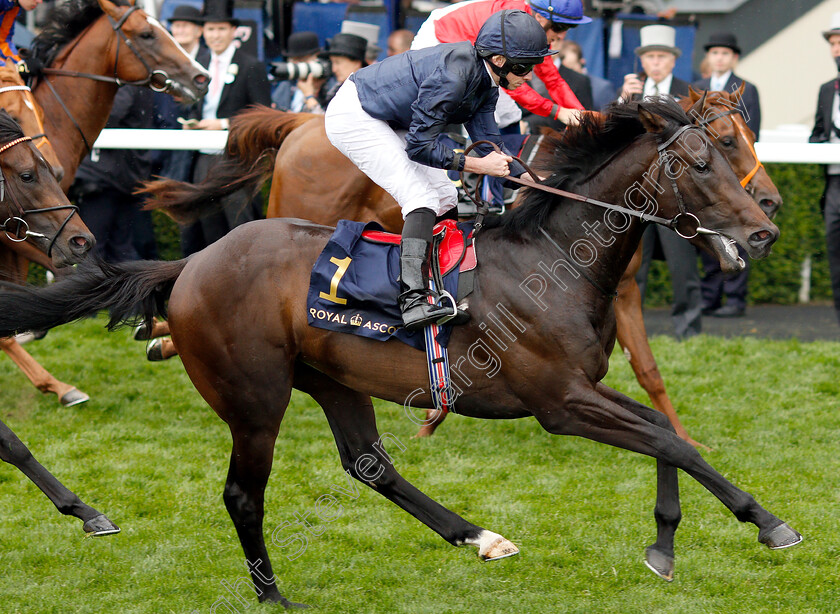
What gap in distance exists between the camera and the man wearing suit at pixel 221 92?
315 inches

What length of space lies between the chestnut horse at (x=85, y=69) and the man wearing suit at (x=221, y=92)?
54.7 inches

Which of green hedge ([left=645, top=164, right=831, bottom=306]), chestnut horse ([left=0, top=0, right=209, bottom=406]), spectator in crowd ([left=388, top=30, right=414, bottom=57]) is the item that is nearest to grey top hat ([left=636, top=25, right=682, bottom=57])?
green hedge ([left=645, top=164, right=831, bottom=306])

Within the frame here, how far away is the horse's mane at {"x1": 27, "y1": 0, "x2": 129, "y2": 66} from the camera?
21.0 feet

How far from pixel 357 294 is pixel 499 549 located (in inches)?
44.4

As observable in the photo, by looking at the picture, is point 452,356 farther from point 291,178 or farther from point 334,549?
point 291,178

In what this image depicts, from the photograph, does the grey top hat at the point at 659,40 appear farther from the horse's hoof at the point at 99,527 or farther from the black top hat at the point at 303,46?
the horse's hoof at the point at 99,527

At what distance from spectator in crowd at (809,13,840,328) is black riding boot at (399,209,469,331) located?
512 cm

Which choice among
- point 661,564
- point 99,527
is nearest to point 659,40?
point 661,564

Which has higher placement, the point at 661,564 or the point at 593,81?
the point at 661,564

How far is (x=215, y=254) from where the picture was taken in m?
3.89

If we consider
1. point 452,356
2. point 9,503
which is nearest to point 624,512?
point 452,356

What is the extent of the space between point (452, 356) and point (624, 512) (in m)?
1.55

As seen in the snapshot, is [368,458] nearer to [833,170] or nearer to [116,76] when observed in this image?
[116,76]

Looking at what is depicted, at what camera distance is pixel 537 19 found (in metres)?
4.99
